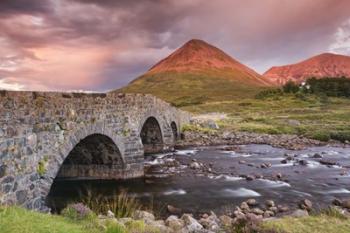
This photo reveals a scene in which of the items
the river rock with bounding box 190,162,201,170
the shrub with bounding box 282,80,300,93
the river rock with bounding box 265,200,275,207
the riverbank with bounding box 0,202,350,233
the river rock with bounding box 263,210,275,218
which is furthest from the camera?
the shrub with bounding box 282,80,300,93

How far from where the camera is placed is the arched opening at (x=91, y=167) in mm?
21587

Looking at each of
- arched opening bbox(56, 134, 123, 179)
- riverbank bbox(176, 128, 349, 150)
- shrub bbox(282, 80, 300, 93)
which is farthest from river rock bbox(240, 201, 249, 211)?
shrub bbox(282, 80, 300, 93)

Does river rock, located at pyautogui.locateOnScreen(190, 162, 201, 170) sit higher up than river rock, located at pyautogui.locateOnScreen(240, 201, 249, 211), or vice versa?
river rock, located at pyautogui.locateOnScreen(190, 162, 201, 170)

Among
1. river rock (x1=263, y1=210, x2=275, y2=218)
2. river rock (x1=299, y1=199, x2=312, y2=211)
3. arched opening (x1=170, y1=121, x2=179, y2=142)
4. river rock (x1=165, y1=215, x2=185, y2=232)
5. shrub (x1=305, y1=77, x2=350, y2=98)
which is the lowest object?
river rock (x1=299, y1=199, x2=312, y2=211)

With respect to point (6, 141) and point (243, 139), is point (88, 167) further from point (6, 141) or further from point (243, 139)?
point (243, 139)

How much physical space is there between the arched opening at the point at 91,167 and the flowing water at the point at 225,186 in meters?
0.11

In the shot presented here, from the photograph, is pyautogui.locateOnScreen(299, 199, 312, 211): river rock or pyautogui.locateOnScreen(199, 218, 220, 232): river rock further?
pyautogui.locateOnScreen(299, 199, 312, 211): river rock

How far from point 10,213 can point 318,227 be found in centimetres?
814

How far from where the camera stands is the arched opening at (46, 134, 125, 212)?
2159cm

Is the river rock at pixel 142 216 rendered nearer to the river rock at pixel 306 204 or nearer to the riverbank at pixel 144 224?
the riverbank at pixel 144 224

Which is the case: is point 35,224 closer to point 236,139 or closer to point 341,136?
point 236,139

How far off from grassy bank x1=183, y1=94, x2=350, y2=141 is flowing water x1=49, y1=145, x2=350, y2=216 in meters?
22.0

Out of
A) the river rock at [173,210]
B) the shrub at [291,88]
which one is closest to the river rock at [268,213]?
the river rock at [173,210]

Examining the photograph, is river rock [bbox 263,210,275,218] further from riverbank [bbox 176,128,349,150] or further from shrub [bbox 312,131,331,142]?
shrub [bbox 312,131,331,142]
